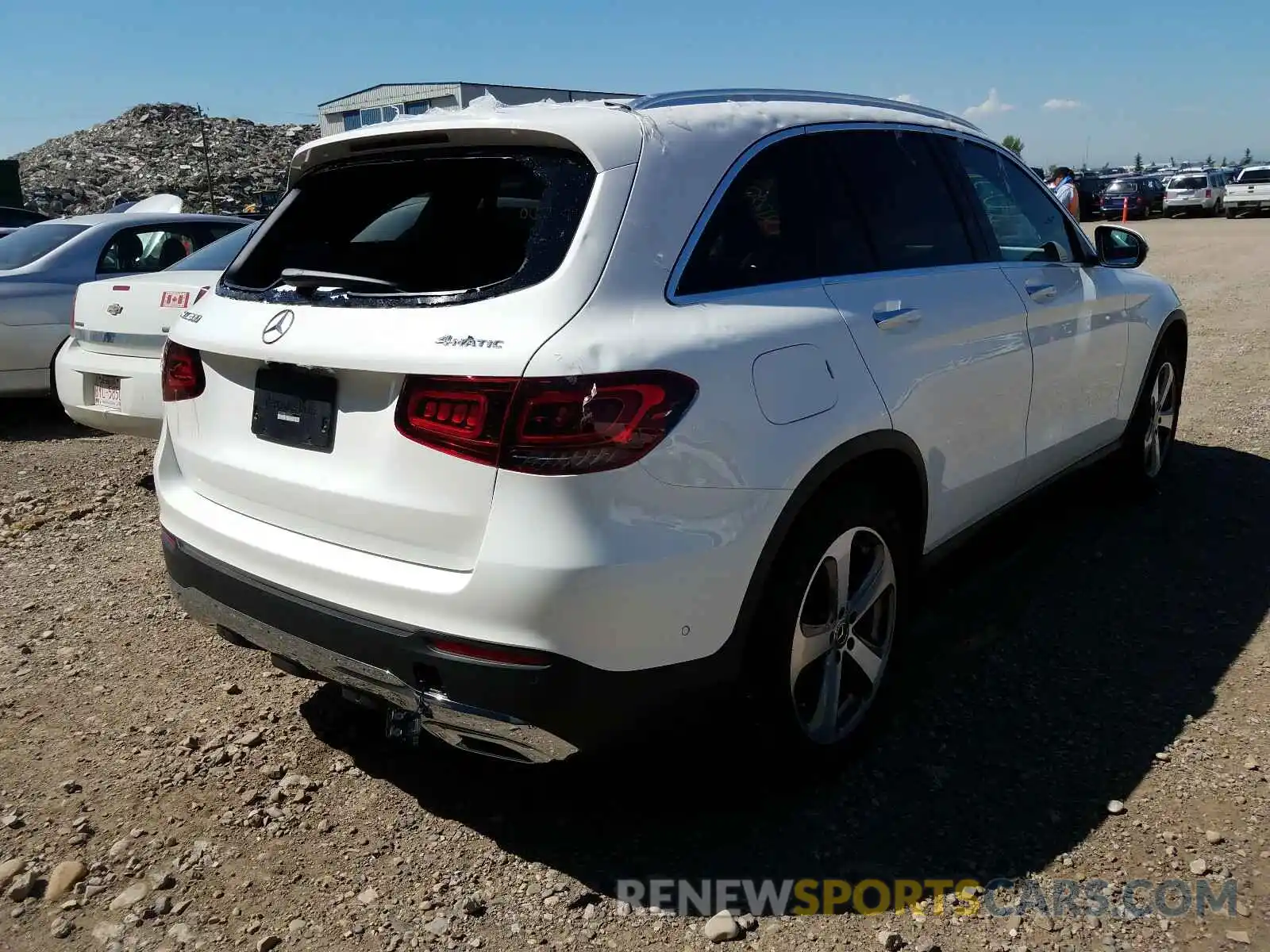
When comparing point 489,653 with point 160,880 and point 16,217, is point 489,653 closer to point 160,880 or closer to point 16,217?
point 160,880

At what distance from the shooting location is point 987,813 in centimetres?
291

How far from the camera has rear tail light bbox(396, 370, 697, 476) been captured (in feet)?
7.28

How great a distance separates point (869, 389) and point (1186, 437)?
191 inches

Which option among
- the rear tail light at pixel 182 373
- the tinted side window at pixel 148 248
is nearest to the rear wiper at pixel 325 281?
the rear tail light at pixel 182 373

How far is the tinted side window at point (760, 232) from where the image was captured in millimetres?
2629

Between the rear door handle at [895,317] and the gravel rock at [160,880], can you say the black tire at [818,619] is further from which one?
the gravel rock at [160,880]

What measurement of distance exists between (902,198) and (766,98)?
624mm

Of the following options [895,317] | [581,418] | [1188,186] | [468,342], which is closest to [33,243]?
[468,342]

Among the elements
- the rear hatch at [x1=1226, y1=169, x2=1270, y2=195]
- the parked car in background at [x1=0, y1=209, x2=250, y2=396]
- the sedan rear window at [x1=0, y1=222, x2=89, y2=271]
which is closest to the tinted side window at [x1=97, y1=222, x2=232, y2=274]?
the parked car in background at [x1=0, y1=209, x2=250, y2=396]

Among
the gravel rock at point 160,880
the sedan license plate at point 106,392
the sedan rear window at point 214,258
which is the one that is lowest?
the gravel rock at point 160,880

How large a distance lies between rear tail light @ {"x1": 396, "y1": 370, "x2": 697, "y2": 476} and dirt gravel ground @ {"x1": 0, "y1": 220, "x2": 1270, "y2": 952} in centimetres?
73

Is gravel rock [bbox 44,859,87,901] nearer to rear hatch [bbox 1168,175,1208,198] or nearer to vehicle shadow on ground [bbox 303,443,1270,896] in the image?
vehicle shadow on ground [bbox 303,443,1270,896]

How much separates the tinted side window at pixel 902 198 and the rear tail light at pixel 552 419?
4.15 ft

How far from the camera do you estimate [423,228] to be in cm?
281
